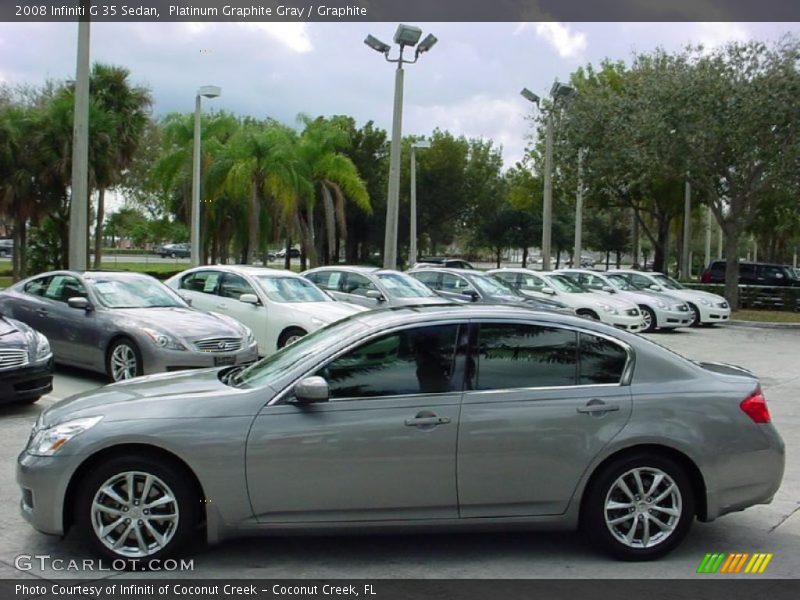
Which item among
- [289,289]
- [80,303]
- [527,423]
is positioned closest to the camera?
[527,423]

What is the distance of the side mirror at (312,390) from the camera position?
491 cm

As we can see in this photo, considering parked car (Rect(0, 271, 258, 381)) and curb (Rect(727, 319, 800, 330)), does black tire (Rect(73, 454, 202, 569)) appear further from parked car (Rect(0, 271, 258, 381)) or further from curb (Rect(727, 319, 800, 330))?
curb (Rect(727, 319, 800, 330))

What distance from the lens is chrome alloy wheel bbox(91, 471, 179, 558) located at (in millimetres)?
4895

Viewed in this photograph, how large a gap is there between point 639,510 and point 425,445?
133 centimetres

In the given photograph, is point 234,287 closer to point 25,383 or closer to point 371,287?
point 371,287

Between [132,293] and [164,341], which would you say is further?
[132,293]

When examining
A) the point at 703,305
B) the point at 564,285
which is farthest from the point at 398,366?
the point at 703,305

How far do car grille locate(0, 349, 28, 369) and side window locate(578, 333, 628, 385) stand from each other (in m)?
6.15

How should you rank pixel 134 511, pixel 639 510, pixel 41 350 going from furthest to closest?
pixel 41 350
pixel 639 510
pixel 134 511

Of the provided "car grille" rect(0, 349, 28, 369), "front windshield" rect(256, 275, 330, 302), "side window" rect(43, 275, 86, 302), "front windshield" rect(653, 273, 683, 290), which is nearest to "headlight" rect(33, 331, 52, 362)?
"car grille" rect(0, 349, 28, 369)

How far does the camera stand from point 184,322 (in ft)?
36.0

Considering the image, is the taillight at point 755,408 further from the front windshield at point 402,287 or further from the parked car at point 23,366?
the front windshield at point 402,287

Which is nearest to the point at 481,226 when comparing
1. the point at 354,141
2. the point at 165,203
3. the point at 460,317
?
the point at 354,141
